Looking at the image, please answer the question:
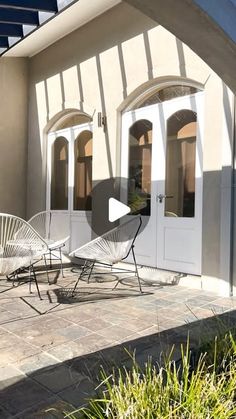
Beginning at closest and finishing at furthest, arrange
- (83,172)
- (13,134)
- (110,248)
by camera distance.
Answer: (110,248) < (83,172) < (13,134)

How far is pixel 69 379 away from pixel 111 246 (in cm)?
241

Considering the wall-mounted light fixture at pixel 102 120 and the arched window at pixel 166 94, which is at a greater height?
the arched window at pixel 166 94

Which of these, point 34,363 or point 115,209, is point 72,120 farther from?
point 34,363

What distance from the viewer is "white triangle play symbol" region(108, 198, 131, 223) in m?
5.52

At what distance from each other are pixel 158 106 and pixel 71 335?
3.45 metres

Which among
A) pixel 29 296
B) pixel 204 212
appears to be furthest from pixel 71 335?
pixel 204 212

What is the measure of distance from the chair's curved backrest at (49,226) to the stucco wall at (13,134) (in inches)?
44.1

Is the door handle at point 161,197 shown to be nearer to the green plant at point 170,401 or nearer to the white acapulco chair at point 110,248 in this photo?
the white acapulco chair at point 110,248

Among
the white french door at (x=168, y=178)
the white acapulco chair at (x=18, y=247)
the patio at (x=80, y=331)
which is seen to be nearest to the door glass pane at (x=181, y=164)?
the white french door at (x=168, y=178)

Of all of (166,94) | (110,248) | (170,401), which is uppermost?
(166,94)

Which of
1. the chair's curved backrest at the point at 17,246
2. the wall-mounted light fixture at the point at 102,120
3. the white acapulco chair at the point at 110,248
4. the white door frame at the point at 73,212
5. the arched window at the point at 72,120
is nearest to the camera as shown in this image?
the chair's curved backrest at the point at 17,246

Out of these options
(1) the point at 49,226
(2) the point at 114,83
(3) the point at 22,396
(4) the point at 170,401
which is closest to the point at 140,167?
(2) the point at 114,83

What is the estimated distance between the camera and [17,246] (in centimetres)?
395

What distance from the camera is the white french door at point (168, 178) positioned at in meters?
4.67
